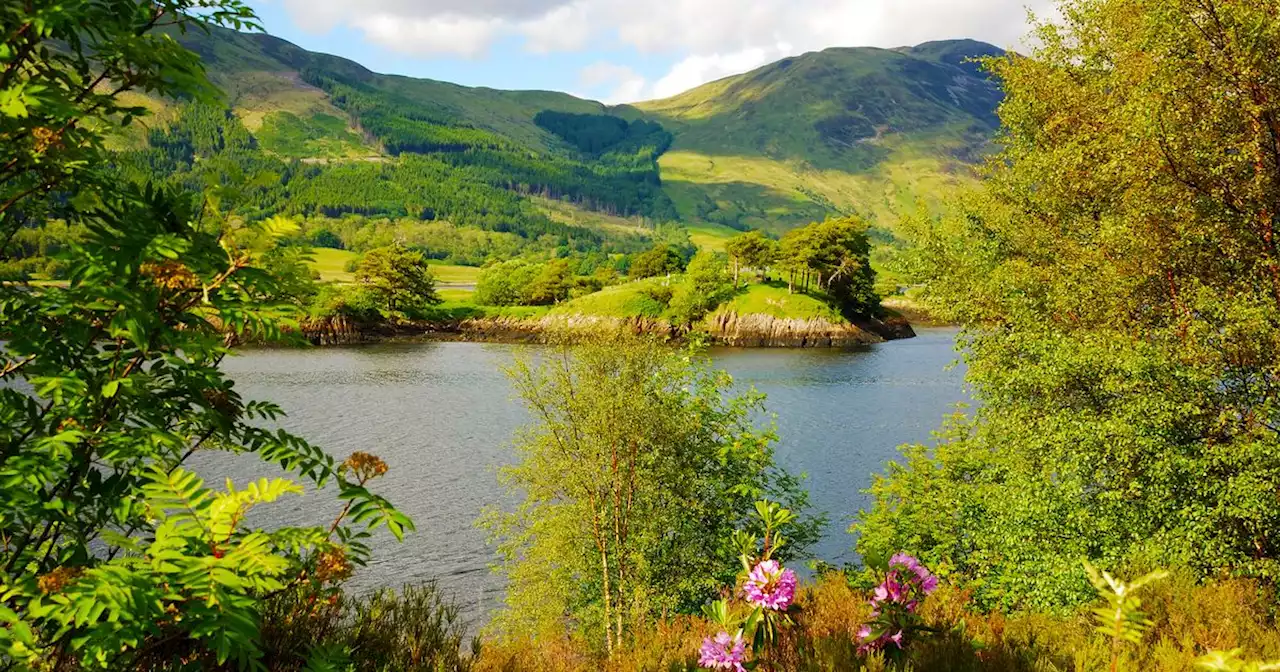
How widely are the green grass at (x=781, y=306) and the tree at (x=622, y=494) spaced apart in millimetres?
88505

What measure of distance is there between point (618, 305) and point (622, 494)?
9024 cm

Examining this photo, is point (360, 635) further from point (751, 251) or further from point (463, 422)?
point (751, 251)

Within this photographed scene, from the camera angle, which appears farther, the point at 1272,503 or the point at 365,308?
the point at 365,308

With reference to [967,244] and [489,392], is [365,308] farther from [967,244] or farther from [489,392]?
[967,244]

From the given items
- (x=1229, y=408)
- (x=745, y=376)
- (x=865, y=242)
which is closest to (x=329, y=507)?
(x=1229, y=408)

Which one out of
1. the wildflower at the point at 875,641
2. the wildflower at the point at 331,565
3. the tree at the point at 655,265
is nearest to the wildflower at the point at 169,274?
the wildflower at the point at 331,565

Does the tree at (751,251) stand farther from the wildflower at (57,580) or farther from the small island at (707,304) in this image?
the wildflower at (57,580)

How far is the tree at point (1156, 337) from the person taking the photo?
536 inches

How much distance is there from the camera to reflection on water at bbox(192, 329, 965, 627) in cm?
3269

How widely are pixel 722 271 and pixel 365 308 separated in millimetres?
57336

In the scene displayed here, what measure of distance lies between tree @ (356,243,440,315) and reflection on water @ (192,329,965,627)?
1848cm

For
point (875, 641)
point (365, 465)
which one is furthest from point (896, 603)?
point (365, 465)

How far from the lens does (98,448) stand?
348 cm

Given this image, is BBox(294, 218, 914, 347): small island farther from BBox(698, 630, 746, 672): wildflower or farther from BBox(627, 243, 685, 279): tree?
BBox(698, 630, 746, 672): wildflower
